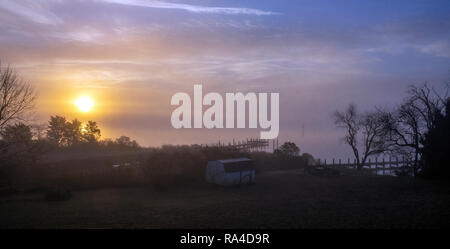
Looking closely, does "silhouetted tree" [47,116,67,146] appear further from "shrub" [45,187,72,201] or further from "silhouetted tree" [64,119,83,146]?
"shrub" [45,187,72,201]

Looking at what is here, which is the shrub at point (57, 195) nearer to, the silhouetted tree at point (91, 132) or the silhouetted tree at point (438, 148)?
the silhouetted tree at point (438, 148)

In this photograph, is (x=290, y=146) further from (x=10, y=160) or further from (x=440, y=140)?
(x=10, y=160)

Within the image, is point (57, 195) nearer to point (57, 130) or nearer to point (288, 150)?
point (288, 150)

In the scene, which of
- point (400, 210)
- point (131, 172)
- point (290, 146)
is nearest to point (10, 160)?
point (131, 172)

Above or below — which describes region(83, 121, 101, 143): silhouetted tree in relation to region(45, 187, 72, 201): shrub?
above

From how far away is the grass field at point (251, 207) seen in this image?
15406mm

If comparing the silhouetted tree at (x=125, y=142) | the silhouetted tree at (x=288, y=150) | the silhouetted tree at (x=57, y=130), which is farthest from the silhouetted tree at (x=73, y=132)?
the silhouetted tree at (x=288, y=150)

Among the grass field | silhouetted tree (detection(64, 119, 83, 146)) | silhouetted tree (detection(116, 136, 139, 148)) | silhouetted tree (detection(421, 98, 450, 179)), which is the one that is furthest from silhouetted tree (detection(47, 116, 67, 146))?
silhouetted tree (detection(421, 98, 450, 179))

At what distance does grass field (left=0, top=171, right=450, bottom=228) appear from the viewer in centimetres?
1541

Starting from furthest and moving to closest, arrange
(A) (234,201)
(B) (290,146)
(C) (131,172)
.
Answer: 1. (B) (290,146)
2. (C) (131,172)
3. (A) (234,201)

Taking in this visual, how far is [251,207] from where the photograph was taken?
1973 cm

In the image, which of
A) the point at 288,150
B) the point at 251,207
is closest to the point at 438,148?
the point at 251,207

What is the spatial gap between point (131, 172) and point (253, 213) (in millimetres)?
18203
